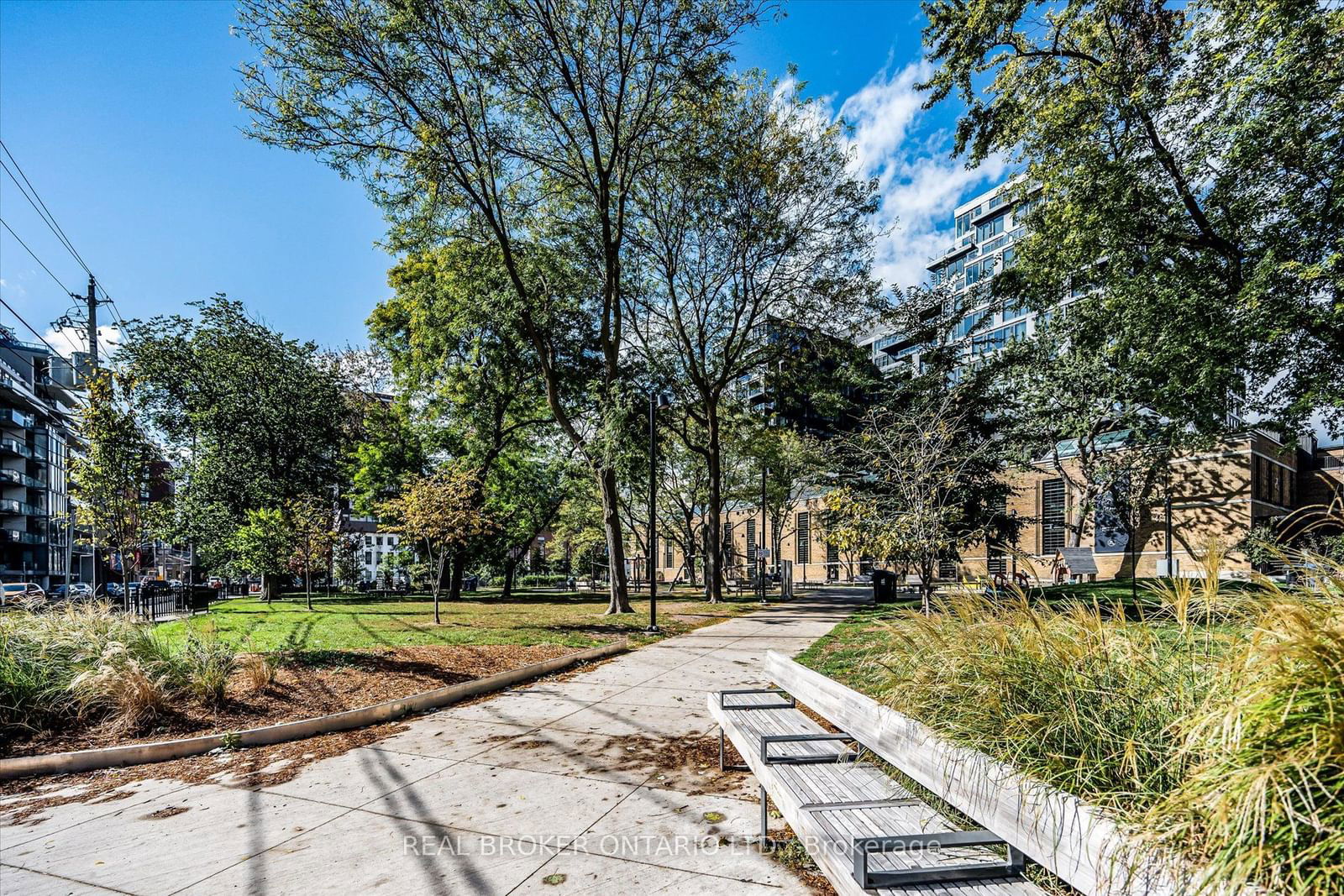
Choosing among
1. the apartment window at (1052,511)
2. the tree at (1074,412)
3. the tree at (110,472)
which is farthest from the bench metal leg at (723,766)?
the apartment window at (1052,511)

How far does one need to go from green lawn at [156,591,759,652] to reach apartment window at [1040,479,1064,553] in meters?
27.0

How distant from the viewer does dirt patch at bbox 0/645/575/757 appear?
6.22 meters

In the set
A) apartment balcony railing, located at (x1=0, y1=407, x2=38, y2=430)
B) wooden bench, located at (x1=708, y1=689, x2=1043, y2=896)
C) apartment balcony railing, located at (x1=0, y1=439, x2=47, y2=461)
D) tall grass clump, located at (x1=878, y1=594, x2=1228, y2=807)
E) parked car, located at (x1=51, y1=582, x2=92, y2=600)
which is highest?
apartment balcony railing, located at (x1=0, y1=407, x2=38, y2=430)

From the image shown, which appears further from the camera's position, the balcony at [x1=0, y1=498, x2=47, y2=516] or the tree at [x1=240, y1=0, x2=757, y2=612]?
the balcony at [x1=0, y1=498, x2=47, y2=516]

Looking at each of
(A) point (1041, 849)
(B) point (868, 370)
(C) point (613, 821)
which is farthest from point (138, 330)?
(A) point (1041, 849)

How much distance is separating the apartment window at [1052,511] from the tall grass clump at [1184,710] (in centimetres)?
4114

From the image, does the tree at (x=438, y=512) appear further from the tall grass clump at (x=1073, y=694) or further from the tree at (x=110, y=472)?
the tall grass clump at (x=1073, y=694)

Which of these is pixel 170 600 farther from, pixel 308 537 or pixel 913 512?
pixel 913 512

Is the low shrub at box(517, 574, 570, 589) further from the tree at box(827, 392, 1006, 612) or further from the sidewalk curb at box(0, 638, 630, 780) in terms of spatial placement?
the sidewalk curb at box(0, 638, 630, 780)

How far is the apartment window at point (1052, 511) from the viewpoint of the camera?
39.0 m

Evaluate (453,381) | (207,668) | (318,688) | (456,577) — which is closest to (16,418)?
(456,577)

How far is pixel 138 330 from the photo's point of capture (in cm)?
2758

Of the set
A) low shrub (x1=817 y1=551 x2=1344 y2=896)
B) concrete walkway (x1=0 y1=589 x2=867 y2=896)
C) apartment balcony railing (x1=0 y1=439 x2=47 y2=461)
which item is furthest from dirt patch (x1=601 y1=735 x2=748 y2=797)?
apartment balcony railing (x1=0 y1=439 x2=47 y2=461)

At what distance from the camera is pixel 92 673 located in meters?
6.62
